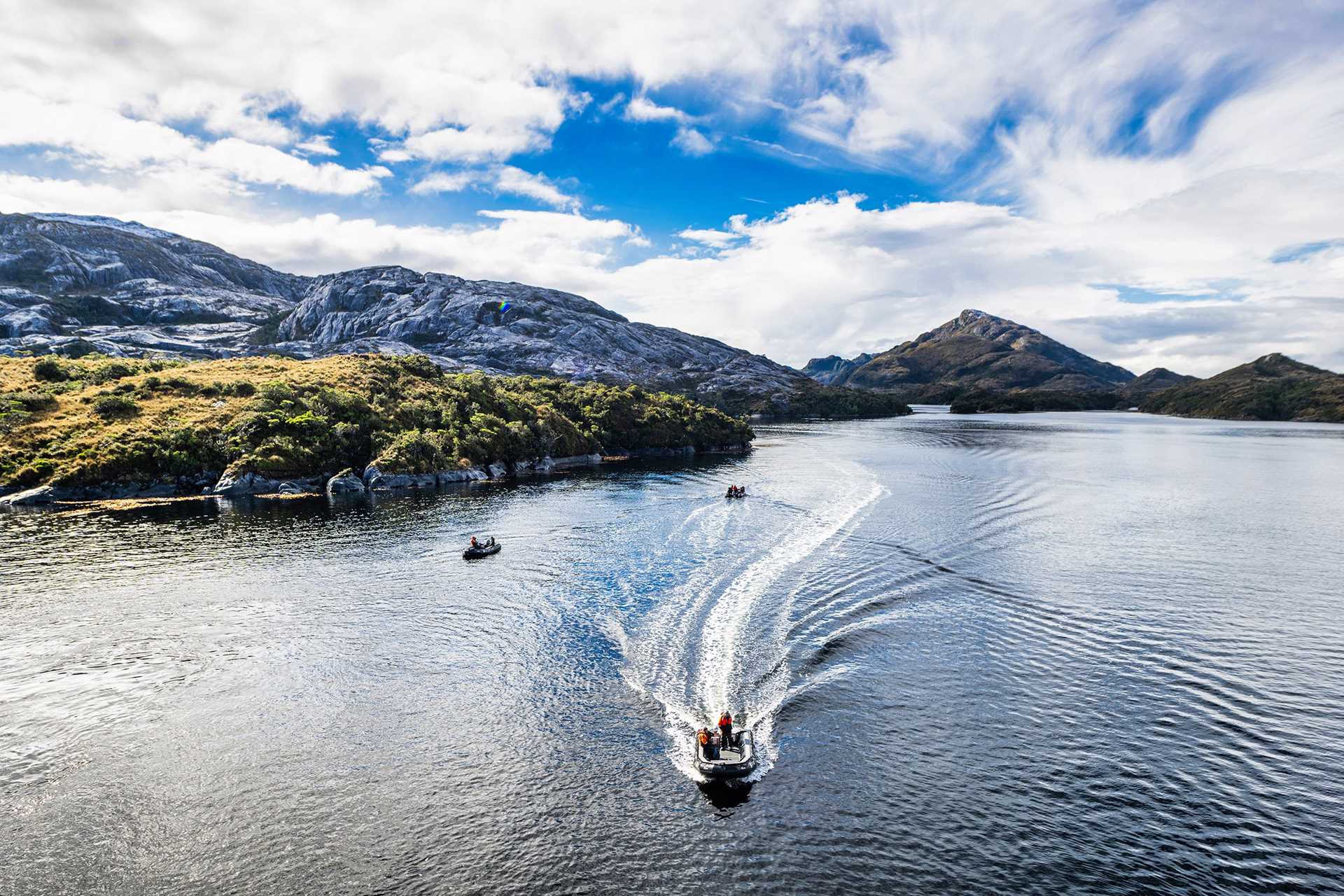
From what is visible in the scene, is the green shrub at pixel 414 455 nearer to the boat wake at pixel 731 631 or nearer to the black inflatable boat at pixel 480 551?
the black inflatable boat at pixel 480 551

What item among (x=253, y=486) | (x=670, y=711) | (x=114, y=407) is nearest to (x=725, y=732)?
(x=670, y=711)

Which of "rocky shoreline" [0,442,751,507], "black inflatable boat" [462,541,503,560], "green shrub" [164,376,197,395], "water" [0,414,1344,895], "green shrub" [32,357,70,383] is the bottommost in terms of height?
"water" [0,414,1344,895]

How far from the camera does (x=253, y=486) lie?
12000 centimetres

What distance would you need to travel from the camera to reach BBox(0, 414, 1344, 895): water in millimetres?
29812

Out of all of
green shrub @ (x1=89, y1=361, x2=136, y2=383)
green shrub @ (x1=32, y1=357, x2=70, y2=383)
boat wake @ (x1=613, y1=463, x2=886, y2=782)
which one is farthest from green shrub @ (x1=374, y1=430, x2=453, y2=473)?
green shrub @ (x1=32, y1=357, x2=70, y2=383)

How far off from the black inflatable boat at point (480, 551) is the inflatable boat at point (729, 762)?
161ft

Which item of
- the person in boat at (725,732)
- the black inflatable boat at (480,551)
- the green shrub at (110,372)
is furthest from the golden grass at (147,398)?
the person in boat at (725,732)

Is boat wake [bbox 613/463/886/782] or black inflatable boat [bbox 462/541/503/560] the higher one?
black inflatable boat [bbox 462/541/503/560]

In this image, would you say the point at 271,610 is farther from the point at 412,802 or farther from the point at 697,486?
the point at 697,486

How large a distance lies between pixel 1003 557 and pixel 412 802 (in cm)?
6925

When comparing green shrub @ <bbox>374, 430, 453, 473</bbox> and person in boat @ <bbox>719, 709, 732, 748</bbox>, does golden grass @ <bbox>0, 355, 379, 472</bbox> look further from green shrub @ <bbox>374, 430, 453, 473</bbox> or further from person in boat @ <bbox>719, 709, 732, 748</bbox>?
person in boat @ <bbox>719, 709, 732, 748</bbox>

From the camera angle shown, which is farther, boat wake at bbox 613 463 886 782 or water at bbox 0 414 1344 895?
boat wake at bbox 613 463 886 782

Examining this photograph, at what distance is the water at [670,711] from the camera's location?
97.8 feet

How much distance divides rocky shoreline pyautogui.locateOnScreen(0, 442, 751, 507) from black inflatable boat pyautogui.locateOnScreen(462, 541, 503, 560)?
5657 cm
